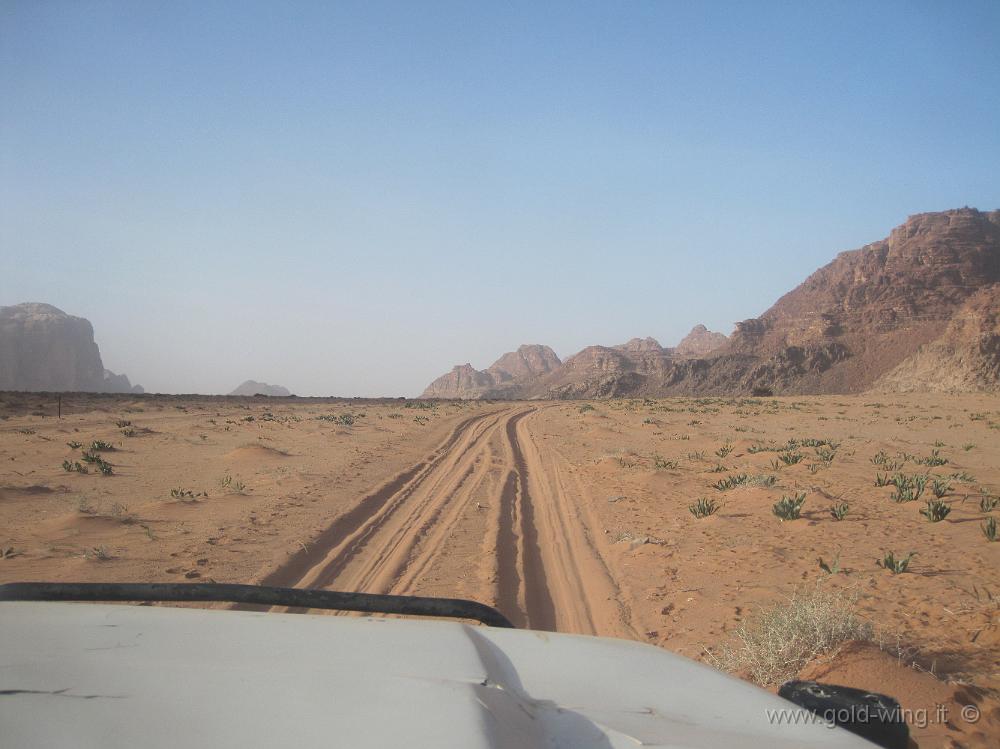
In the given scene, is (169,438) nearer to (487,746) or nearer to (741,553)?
(741,553)

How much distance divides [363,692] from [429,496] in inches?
388

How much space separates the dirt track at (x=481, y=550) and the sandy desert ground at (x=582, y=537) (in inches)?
1.5

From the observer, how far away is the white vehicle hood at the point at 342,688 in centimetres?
149

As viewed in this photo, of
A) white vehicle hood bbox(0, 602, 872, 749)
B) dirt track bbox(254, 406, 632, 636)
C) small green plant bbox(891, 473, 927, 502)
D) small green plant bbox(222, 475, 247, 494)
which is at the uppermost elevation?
white vehicle hood bbox(0, 602, 872, 749)

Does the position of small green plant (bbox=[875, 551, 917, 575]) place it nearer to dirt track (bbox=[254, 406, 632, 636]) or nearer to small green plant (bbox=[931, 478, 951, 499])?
dirt track (bbox=[254, 406, 632, 636])

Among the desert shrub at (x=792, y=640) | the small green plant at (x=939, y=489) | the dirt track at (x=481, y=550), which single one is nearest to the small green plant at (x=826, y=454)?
the small green plant at (x=939, y=489)

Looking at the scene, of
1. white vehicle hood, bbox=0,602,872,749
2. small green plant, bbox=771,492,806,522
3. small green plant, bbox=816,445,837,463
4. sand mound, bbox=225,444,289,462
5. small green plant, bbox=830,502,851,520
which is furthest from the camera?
sand mound, bbox=225,444,289,462

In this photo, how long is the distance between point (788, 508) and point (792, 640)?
511cm

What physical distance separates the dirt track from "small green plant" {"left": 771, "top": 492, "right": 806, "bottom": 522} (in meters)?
2.98

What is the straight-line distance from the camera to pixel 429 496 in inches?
452

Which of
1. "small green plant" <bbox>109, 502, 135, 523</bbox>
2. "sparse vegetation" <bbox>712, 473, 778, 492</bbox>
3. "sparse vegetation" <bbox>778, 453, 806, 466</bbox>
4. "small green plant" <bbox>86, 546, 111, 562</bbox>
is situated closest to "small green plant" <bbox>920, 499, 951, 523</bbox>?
"sparse vegetation" <bbox>712, 473, 778, 492</bbox>

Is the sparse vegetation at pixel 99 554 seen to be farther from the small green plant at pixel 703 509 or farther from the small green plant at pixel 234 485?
the small green plant at pixel 703 509

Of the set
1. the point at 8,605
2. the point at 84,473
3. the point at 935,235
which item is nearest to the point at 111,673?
the point at 8,605

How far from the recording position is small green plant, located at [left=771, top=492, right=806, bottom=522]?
347 inches
